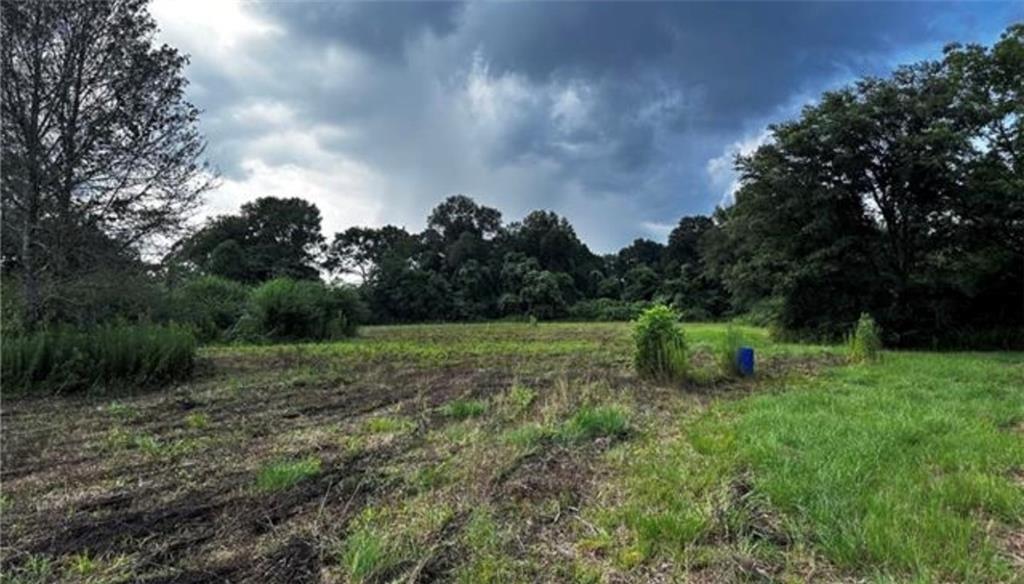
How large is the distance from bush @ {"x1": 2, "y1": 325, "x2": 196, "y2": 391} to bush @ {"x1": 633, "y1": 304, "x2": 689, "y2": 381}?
6.97m

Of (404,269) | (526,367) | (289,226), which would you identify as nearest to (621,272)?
(404,269)

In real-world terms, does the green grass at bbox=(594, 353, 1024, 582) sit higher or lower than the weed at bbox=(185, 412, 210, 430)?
higher

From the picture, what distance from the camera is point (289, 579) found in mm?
2727

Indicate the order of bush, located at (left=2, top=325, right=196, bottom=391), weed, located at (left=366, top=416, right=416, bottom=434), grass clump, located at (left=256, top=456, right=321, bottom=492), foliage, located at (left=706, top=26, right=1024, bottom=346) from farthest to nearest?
1. foliage, located at (left=706, top=26, right=1024, bottom=346)
2. bush, located at (left=2, top=325, right=196, bottom=391)
3. weed, located at (left=366, top=416, right=416, bottom=434)
4. grass clump, located at (left=256, top=456, right=321, bottom=492)

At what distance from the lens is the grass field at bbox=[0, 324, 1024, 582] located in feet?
9.29

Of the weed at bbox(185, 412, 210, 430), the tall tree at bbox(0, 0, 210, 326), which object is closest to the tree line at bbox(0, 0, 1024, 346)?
the tall tree at bbox(0, 0, 210, 326)

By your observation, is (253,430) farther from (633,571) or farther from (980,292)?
(980,292)

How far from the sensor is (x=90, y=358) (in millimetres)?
8812

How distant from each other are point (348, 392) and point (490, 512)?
5.07 meters

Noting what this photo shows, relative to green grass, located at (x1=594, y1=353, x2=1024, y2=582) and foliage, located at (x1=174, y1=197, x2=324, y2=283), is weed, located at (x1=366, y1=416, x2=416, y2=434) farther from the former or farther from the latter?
foliage, located at (x1=174, y1=197, x2=324, y2=283)

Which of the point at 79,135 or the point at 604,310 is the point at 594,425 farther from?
the point at 604,310

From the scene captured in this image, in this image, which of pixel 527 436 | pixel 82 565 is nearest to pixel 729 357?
pixel 527 436

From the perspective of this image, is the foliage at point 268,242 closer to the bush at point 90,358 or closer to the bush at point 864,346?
the bush at point 90,358

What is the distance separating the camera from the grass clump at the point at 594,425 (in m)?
5.14
